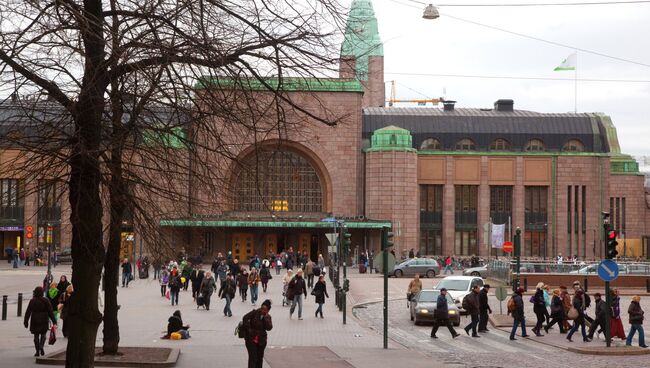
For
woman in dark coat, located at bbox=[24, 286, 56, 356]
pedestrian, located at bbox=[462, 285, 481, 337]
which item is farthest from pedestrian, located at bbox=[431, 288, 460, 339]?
woman in dark coat, located at bbox=[24, 286, 56, 356]

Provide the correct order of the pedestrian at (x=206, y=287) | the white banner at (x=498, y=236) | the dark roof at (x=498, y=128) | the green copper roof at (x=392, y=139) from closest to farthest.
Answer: the pedestrian at (x=206, y=287) < the white banner at (x=498, y=236) < the green copper roof at (x=392, y=139) < the dark roof at (x=498, y=128)

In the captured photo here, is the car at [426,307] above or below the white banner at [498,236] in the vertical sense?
below

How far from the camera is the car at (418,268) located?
59.5 m

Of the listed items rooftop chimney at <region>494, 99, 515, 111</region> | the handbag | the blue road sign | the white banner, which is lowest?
the handbag

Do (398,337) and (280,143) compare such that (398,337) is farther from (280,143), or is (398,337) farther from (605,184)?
(605,184)

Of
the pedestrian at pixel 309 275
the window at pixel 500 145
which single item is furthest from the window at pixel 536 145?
the pedestrian at pixel 309 275

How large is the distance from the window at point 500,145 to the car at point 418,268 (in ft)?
A: 74.4

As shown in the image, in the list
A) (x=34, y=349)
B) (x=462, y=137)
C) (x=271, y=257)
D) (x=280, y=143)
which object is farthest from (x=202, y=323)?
(x=462, y=137)

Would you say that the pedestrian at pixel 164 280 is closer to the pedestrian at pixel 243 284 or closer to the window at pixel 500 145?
the pedestrian at pixel 243 284

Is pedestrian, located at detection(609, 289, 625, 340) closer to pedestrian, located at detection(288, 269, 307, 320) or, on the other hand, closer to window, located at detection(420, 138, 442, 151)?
pedestrian, located at detection(288, 269, 307, 320)

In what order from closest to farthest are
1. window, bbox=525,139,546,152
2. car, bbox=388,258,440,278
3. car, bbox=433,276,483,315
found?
1. car, bbox=433,276,483,315
2. car, bbox=388,258,440,278
3. window, bbox=525,139,546,152

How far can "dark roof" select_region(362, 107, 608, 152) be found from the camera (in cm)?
8081

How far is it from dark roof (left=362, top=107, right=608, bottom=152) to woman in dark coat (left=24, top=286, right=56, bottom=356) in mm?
61568

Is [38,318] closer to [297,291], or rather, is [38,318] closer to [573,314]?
[297,291]
